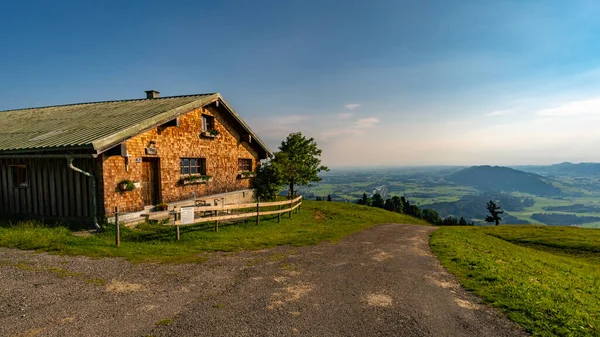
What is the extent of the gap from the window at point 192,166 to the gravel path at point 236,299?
868 centimetres

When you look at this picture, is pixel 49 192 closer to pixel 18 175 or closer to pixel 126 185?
pixel 18 175

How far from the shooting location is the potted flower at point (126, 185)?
42.9ft

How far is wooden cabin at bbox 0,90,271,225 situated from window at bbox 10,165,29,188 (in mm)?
41

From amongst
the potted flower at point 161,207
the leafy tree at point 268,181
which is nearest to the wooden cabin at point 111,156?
the potted flower at point 161,207

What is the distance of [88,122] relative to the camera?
612 inches

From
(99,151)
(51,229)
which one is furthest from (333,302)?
(51,229)

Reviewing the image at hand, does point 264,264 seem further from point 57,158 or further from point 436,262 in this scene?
point 57,158

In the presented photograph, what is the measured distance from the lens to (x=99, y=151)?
38.2 ft

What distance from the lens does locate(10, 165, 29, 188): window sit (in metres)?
14.1

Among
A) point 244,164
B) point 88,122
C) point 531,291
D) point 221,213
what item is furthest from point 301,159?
point 531,291

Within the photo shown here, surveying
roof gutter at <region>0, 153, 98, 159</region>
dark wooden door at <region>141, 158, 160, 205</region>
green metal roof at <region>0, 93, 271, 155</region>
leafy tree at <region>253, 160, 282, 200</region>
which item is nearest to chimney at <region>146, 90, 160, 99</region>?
green metal roof at <region>0, 93, 271, 155</region>

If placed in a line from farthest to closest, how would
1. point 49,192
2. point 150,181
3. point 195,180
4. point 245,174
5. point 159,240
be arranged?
point 245,174
point 195,180
point 150,181
point 49,192
point 159,240

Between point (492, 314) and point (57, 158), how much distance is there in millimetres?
17213

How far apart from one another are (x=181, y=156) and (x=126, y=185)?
4216 millimetres
